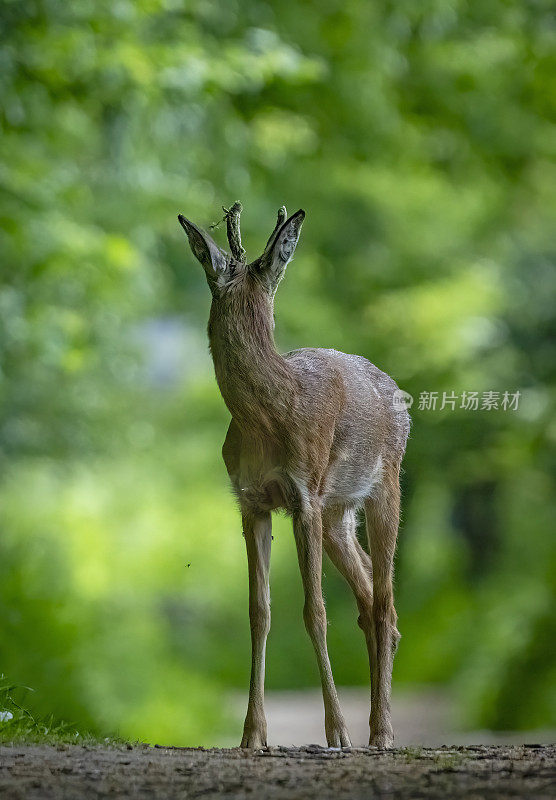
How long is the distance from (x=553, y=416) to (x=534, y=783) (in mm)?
9092

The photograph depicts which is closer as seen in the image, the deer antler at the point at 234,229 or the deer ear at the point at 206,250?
the deer ear at the point at 206,250

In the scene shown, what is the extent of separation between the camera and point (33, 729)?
5.65 meters

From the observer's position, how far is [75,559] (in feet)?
44.9

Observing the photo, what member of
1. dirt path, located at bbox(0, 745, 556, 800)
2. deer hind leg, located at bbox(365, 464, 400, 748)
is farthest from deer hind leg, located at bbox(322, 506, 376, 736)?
dirt path, located at bbox(0, 745, 556, 800)

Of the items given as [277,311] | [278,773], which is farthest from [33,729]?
[277,311]

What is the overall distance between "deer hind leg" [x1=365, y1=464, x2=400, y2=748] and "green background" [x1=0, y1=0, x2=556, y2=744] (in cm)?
394

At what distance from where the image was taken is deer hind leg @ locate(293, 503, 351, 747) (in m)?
5.05

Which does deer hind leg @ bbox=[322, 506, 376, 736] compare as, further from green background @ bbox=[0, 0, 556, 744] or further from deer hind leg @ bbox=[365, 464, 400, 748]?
green background @ bbox=[0, 0, 556, 744]

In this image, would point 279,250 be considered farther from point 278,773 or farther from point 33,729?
point 33,729

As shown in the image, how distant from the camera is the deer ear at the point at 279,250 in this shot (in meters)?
5.09

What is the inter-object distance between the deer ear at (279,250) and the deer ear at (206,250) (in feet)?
0.53

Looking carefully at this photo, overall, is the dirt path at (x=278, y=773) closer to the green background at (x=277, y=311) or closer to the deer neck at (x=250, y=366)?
the deer neck at (x=250, y=366)

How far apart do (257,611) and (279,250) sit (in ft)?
5.07

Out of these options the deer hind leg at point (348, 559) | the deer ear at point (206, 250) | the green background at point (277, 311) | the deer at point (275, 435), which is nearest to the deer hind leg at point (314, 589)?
the deer at point (275, 435)
